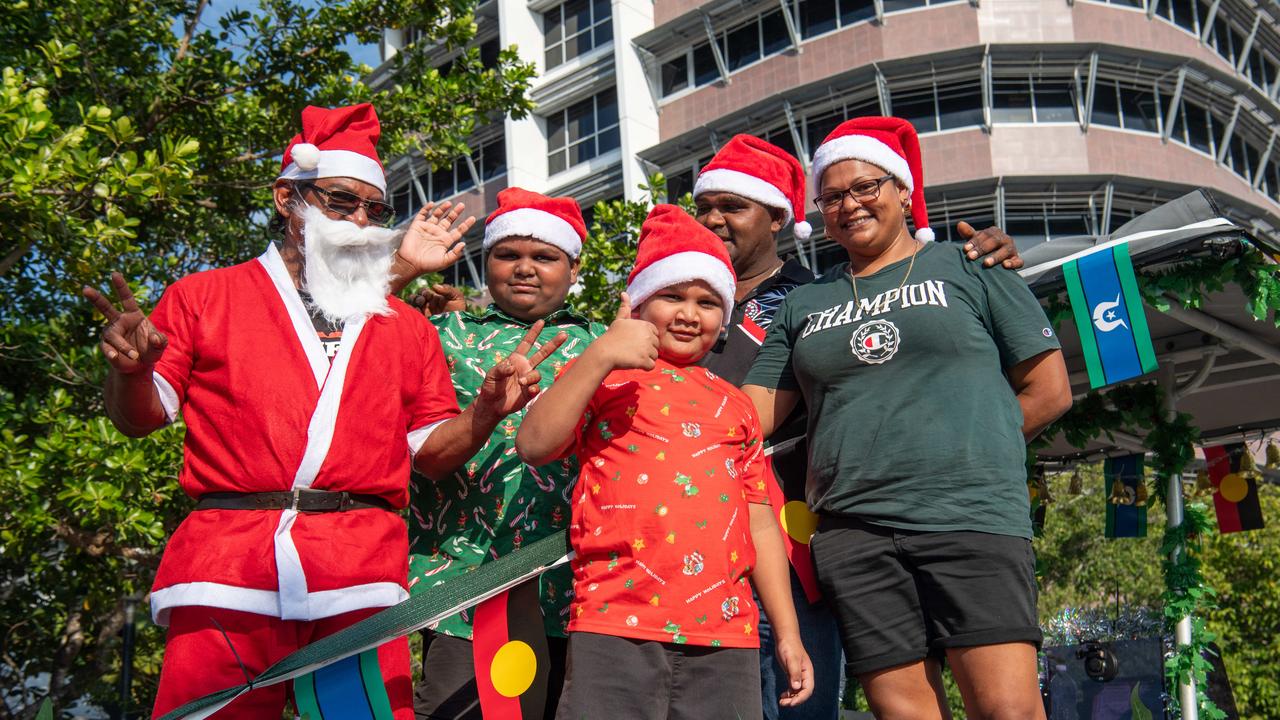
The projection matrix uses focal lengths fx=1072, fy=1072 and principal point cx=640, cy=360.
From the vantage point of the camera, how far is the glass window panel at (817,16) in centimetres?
2666

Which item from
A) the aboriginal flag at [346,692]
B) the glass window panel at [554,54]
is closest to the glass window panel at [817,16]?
the glass window panel at [554,54]

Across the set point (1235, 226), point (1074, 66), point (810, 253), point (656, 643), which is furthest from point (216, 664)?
point (1074, 66)

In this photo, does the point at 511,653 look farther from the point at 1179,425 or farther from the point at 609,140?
the point at 609,140

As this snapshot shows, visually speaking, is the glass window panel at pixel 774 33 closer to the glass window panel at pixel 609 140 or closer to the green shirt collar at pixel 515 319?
the glass window panel at pixel 609 140

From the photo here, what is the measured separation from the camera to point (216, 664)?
245cm

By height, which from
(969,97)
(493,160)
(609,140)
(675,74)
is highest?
(675,74)

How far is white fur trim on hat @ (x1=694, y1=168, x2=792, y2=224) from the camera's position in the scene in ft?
13.4

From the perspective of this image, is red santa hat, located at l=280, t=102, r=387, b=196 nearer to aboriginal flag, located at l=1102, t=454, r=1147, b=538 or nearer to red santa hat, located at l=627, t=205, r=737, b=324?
red santa hat, located at l=627, t=205, r=737, b=324

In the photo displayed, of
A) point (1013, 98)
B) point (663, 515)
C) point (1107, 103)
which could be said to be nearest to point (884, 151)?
point (663, 515)

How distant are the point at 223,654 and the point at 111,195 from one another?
4.89 m

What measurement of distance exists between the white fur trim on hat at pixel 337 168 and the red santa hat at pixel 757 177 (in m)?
1.34

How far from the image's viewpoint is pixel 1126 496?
28.1 feet

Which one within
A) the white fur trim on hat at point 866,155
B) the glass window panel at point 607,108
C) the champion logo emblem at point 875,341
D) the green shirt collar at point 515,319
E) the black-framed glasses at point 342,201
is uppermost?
the glass window panel at point 607,108

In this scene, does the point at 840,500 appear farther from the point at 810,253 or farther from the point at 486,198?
the point at 486,198
